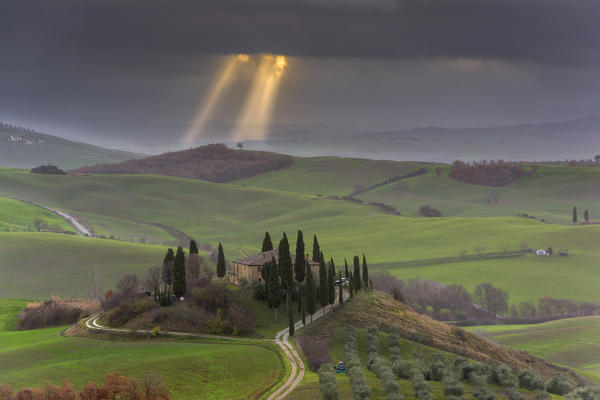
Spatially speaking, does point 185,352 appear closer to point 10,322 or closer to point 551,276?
point 10,322

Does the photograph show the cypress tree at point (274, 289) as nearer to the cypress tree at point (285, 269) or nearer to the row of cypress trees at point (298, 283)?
the row of cypress trees at point (298, 283)

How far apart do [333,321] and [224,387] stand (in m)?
26.7

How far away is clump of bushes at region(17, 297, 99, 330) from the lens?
85.6 m

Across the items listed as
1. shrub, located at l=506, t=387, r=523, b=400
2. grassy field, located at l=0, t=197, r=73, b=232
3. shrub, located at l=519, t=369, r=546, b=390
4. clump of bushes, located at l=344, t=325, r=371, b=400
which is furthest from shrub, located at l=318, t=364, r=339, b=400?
grassy field, located at l=0, t=197, r=73, b=232

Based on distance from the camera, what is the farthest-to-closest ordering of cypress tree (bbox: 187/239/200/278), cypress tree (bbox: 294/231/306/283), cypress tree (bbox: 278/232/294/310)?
cypress tree (bbox: 187/239/200/278), cypress tree (bbox: 294/231/306/283), cypress tree (bbox: 278/232/294/310)

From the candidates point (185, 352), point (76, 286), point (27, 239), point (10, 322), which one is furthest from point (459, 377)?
point (27, 239)

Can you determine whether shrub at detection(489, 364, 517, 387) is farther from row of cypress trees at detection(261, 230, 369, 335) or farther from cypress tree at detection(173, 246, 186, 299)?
cypress tree at detection(173, 246, 186, 299)

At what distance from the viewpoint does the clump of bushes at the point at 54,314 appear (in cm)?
8562

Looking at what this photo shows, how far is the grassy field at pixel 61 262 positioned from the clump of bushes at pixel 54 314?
21.8 metres

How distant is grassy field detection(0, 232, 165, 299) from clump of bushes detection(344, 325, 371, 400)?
223 feet

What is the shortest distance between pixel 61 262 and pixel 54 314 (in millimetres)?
45451

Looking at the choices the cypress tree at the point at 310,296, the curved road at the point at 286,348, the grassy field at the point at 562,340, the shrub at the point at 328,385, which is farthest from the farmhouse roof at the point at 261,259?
the grassy field at the point at 562,340

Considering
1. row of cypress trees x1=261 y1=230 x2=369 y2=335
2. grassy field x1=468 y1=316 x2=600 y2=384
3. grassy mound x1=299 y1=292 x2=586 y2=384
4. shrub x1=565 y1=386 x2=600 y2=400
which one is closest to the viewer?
shrub x1=565 y1=386 x2=600 y2=400

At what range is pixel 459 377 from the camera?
5622 centimetres
